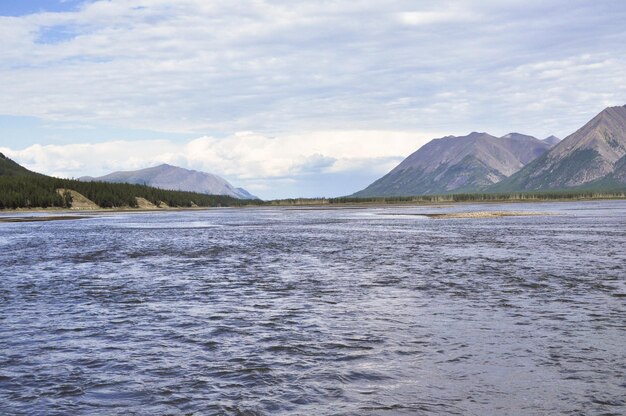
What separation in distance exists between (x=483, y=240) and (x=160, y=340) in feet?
148

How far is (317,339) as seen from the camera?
18.5 metres

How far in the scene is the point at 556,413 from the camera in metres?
11.9

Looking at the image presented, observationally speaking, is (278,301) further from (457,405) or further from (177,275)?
(457,405)

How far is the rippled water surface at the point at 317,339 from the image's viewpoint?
13.1 meters

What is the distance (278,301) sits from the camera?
83.6 feet

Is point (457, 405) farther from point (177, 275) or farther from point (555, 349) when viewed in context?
point (177, 275)

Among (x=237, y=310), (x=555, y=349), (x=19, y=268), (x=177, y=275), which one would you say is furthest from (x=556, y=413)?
(x=19, y=268)

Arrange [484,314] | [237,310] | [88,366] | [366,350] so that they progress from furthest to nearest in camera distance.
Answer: [237,310] → [484,314] → [366,350] → [88,366]

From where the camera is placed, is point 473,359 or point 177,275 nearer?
point 473,359

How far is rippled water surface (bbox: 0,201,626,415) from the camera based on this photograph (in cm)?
1309

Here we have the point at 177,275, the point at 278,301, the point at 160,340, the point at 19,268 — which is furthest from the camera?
the point at 19,268

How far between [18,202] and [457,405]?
192582 millimetres

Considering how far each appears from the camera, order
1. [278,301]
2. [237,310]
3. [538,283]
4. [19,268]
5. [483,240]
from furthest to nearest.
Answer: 1. [483,240]
2. [19,268]
3. [538,283]
4. [278,301]
5. [237,310]

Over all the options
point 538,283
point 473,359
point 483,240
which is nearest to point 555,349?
point 473,359
